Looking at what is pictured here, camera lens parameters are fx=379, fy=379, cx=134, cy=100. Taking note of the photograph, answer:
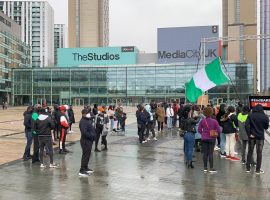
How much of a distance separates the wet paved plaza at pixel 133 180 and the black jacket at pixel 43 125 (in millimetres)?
1017

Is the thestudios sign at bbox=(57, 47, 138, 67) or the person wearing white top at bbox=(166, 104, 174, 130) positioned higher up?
the thestudios sign at bbox=(57, 47, 138, 67)

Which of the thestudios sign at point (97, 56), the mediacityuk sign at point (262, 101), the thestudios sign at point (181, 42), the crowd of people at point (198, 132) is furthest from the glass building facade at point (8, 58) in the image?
the crowd of people at point (198, 132)

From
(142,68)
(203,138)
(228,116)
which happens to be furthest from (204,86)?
(142,68)

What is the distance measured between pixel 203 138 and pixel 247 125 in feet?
3.92

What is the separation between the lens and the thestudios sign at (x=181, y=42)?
124m

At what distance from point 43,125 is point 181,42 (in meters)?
118

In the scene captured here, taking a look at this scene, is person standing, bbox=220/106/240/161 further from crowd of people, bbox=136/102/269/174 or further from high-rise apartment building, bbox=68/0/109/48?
high-rise apartment building, bbox=68/0/109/48

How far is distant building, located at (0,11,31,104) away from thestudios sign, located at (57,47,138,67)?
14.8 metres

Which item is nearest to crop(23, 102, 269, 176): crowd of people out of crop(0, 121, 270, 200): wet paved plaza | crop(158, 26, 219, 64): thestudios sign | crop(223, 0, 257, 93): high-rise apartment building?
crop(0, 121, 270, 200): wet paved plaza

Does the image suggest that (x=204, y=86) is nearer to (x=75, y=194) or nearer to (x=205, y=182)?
(x=205, y=182)

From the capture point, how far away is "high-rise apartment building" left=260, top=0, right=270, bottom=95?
114 metres

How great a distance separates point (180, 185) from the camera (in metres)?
8.53

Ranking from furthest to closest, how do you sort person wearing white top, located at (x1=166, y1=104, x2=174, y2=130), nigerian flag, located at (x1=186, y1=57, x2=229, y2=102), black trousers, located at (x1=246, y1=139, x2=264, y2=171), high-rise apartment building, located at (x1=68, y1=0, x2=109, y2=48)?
1. high-rise apartment building, located at (x1=68, y1=0, x2=109, y2=48)
2. person wearing white top, located at (x1=166, y1=104, x2=174, y2=130)
3. nigerian flag, located at (x1=186, y1=57, x2=229, y2=102)
4. black trousers, located at (x1=246, y1=139, x2=264, y2=171)

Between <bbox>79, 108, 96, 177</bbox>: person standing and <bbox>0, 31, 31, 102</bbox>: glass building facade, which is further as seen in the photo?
<bbox>0, 31, 31, 102</bbox>: glass building facade
